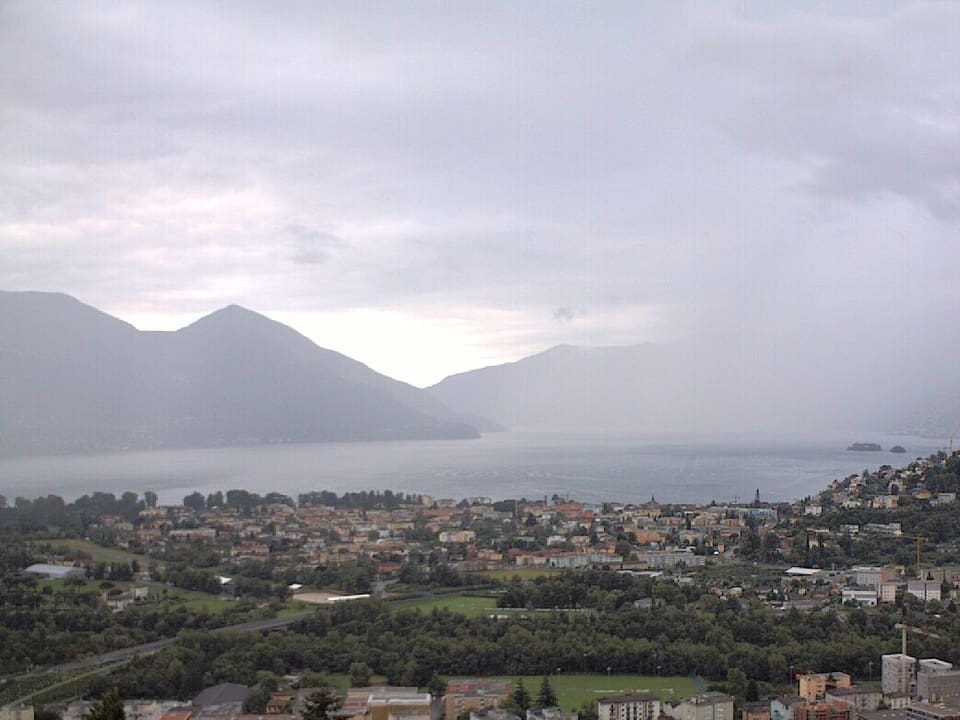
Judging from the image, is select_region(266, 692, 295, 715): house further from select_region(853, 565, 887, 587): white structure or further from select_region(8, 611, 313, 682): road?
select_region(853, 565, 887, 587): white structure

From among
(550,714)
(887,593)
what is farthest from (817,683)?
(887,593)

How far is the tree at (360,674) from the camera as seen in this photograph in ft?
23.8

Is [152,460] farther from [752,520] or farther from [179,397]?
[752,520]

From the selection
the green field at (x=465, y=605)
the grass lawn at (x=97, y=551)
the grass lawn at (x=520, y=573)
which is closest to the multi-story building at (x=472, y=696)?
the green field at (x=465, y=605)

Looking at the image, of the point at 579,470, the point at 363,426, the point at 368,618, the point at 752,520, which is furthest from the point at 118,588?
the point at 363,426

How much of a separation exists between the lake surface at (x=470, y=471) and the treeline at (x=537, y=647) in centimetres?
878

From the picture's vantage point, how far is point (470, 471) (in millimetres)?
27531

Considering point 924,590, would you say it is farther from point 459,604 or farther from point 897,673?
point 459,604

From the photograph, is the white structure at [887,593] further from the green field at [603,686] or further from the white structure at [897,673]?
the green field at [603,686]

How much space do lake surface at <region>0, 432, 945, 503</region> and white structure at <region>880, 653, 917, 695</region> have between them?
11981mm

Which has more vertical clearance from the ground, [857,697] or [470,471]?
[470,471]

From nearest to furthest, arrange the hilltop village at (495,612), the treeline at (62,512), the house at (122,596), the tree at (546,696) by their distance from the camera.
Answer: the tree at (546,696) < the hilltop village at (495,612) < the house at (122,596) < the treeline at (62,512)

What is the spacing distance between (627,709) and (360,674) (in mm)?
1920

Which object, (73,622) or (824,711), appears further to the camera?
(73,622)
